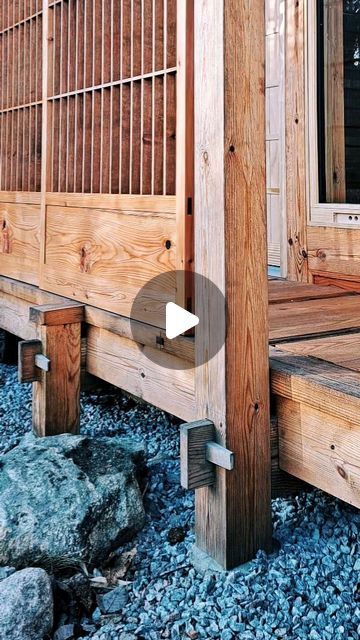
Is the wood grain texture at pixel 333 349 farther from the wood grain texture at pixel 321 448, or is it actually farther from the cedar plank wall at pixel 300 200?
the cedar plank wall at pixel 300 200

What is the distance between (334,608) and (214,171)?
118cm

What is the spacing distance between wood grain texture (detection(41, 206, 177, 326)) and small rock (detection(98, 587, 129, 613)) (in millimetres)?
906

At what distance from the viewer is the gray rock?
1.72 m

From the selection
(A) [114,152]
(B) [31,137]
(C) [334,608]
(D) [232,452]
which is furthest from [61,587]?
(B) [31,137]

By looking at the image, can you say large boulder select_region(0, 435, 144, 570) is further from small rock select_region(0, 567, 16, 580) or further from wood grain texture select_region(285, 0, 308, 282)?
wood grain texture select_region(285, 0, 308, 282)

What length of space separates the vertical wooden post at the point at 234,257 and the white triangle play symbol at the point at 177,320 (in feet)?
0.87

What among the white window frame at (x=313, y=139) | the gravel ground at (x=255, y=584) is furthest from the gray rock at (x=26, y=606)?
the white window frame at (x=313, y=139)

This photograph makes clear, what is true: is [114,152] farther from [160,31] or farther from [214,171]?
[214,171]

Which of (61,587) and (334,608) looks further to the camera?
(61,587)

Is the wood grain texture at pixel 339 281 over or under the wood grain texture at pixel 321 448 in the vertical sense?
over

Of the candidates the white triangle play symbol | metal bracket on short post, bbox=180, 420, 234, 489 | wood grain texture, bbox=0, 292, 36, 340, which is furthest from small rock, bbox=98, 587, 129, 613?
wood grain texture, bbox=0, 292, 36, 340

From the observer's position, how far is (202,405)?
1965 millimetres

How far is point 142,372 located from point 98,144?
37.2 inches

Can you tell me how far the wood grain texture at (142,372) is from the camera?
93.2 inches
